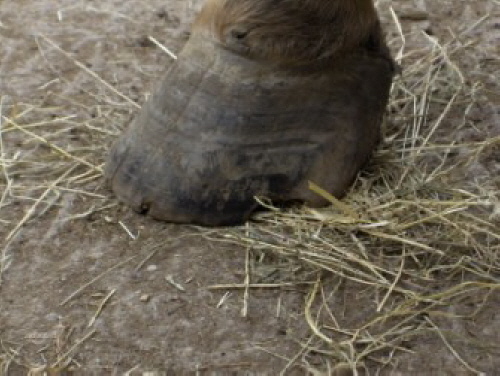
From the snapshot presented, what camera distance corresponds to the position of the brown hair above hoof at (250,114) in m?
2.31

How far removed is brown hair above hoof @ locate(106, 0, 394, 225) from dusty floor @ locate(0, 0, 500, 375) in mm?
97

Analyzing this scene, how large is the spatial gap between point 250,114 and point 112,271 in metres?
0.45

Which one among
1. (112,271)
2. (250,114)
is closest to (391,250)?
(250,114)

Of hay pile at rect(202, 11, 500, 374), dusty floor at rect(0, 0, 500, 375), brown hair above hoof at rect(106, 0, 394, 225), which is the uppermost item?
brown hair above hoof at rect(106, 0, 394, 225)

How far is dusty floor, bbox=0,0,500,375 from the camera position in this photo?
2004 mm

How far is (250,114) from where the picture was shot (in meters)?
2.33

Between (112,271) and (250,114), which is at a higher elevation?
(250,114)

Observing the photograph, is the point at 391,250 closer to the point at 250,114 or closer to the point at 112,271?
the point at 250,114

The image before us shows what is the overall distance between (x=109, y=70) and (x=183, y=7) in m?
0.51

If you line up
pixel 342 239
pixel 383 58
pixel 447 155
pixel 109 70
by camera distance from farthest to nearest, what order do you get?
pixel 109 70 < pixel 447 155 < pixel 383 58 < pixel 342 239

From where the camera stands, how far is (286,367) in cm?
196

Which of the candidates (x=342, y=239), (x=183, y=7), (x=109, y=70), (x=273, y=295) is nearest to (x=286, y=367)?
(x=273, y=295)

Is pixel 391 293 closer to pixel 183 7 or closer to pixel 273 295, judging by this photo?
pixel 273 295

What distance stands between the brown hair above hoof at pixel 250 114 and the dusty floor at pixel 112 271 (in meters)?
0.10
